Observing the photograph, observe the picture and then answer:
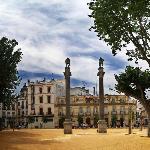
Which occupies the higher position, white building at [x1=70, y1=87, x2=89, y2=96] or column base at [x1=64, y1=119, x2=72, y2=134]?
white building at [x1=70, y1=87, x2=89, y2=96]

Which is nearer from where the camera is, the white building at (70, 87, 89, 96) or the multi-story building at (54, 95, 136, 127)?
the multi-story building at (54, 95, 136, 127)

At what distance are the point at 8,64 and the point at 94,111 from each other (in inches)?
2767

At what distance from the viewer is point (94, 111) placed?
416 feet

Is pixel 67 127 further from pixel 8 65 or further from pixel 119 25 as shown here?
pixel 119 25

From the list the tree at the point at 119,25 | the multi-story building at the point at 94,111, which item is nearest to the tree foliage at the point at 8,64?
the tree at the point at 119,25

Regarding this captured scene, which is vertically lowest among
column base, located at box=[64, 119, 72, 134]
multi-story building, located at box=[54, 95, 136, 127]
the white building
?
column base, located at box=[64, 119, 72, 134]

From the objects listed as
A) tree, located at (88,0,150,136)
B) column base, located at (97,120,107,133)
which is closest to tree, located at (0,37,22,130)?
column base, located at (97,120,107,133)

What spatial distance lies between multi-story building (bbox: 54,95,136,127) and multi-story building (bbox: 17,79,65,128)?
7.61 feet

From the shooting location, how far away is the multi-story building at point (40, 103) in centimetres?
12931

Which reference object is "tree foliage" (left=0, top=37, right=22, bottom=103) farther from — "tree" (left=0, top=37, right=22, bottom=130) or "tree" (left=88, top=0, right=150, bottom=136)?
"tree" (left=88, top=0, right=150, bottom=136)

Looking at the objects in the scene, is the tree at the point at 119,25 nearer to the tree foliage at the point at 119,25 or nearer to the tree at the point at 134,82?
the tree foliage at the point at 119,25

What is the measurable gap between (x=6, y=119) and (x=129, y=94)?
108363 millimetres

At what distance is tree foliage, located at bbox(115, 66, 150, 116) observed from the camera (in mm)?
40719

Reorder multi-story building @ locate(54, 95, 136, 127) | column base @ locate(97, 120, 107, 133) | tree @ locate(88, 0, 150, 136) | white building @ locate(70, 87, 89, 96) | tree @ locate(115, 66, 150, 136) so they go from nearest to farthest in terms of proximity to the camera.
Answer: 1. tree @ locate(88, 0, 150, 136)
2. tree @ locate(115, 66, 150, 136)
3. column base @ locate(97, 120, 107, 133)
4. multi-story building @ locate(54, 95, 136, 127)
5. white building @ locate(70, 87, 89, 96)
